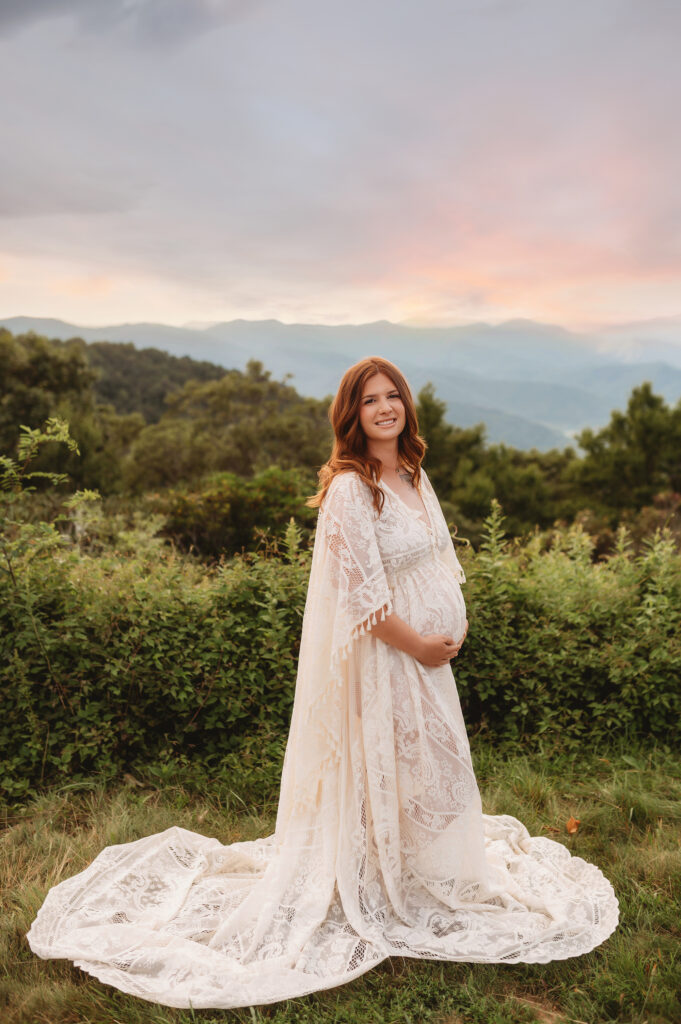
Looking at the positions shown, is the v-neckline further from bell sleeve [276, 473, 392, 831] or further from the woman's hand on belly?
the woman's hand on belly

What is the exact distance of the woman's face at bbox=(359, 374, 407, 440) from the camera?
103 inches

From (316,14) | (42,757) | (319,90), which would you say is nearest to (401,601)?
(42,757)

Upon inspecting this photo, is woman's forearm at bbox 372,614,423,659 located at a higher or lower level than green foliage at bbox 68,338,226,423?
lower

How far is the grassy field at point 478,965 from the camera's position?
7.14 ft

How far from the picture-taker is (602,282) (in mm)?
118438

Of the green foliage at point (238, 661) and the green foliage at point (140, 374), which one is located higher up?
the green foliage at point (140, 374)

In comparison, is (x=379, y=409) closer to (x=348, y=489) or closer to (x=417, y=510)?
(x=348, y=489)

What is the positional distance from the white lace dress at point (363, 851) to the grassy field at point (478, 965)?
0.08m

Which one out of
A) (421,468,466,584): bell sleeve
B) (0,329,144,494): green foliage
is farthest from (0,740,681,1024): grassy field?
(0,329,144,494): green foliage

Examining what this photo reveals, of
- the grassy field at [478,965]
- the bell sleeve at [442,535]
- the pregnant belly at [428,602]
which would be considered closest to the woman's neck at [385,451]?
the bell sleeve at [442,535]

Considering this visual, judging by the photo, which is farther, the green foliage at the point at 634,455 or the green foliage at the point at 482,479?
the green foliage at the point at 634,455

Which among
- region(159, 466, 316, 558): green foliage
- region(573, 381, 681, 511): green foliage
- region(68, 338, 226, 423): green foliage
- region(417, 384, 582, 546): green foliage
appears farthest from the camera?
region(68, 338, 226, 423): green foliage

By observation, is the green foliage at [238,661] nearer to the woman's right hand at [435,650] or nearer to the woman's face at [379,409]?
the woman's right hand at [435,650]

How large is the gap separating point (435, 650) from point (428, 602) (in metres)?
0.19
